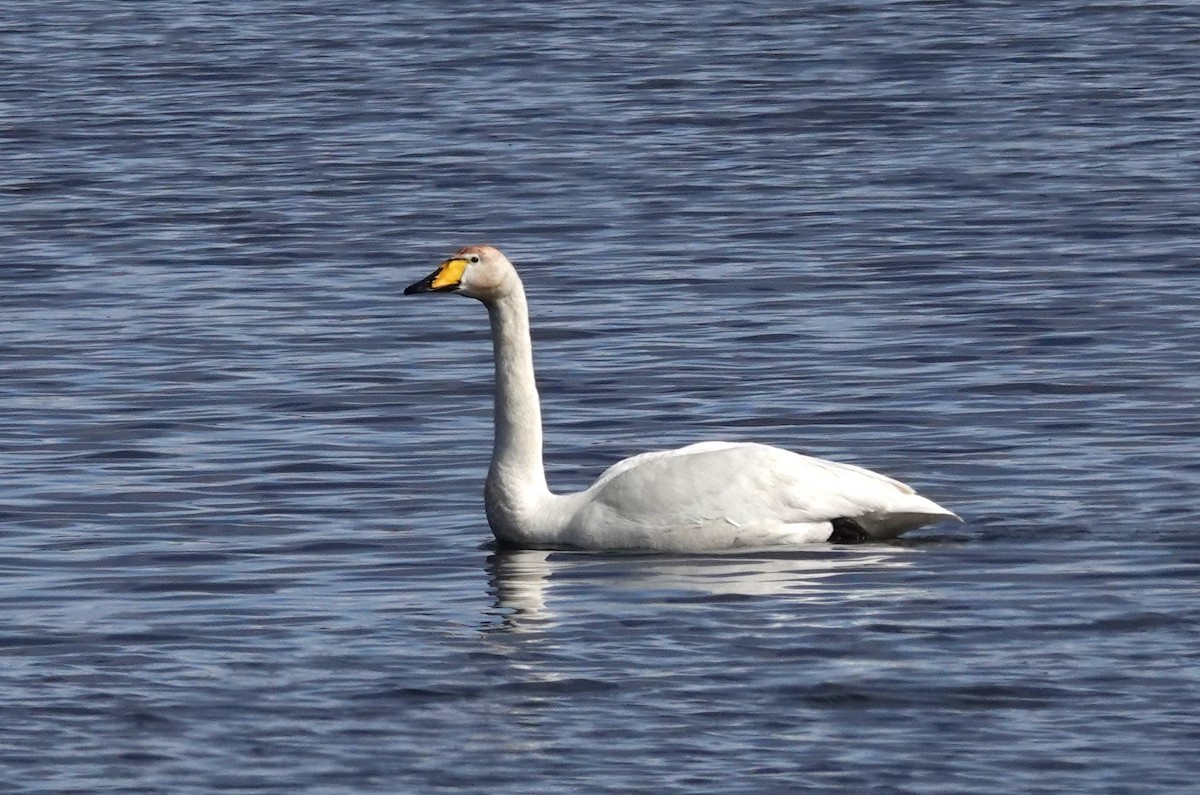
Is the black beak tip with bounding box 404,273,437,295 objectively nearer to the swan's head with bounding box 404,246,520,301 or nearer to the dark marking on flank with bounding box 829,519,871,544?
the swan's head with bounding box 404,246,520,301

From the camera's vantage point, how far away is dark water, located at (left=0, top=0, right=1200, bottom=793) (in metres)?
9.71

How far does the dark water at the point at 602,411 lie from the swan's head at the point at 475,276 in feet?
3.59

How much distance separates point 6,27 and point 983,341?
2381cm

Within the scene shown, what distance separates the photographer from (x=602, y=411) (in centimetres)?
1575

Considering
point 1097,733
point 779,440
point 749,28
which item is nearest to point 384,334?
point 779,440

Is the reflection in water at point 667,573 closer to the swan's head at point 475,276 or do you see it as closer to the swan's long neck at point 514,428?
the swan's long neck at point 514,428

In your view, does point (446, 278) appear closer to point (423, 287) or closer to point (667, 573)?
point (423, 287)

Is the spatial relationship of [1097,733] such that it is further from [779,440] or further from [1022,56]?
[1022,56]

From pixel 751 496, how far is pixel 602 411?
3.37 metres

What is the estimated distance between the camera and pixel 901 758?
920cm

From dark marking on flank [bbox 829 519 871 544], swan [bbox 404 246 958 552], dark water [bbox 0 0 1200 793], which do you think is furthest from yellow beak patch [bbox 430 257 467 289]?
dark marking on flank [bbox 829 519 871 544]

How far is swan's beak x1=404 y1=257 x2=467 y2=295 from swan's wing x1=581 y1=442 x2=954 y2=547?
3.98 ft

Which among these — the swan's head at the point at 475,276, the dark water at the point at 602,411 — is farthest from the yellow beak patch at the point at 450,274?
the dark water at the point at 602,411

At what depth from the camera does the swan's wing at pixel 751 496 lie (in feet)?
40.8
